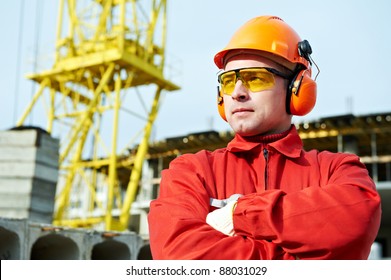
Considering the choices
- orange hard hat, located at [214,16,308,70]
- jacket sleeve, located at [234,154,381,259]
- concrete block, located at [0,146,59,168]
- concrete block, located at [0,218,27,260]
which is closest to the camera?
jacket sleeve, located at [234,154,381,259]

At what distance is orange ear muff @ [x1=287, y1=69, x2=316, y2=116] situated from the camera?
2730 mm

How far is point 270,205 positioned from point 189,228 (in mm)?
341

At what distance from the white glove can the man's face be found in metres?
0.42

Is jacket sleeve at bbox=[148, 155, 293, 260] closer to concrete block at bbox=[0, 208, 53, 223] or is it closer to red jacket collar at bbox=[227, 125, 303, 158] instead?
red jacket collar at bbox=[227, 125, 303, 158]

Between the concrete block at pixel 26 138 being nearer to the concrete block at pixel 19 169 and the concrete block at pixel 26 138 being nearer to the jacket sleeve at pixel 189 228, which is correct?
the concrete block at pixel 19 169

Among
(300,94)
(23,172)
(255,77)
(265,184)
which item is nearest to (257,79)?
(255,77)

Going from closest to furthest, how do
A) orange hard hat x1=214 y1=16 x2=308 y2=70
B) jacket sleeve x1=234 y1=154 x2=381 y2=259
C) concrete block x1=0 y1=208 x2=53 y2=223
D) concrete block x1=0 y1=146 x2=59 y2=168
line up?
jacket sleeve x1=234 y1=154 x2=381 y2=259, orange hard hat x1=214 y1=16 x2=308 y2=70, concrete block x1=0 y1=146 x2=59 y2=168, concrete block x1=0 y1=208 x2=53 y2=223

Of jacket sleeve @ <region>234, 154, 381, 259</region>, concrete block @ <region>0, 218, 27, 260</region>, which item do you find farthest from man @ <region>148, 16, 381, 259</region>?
concrete block @ <region>0, 218, 27, 260</region>

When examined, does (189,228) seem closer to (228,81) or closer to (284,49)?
(228,81)

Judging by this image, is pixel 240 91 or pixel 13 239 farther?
pixel 13 239

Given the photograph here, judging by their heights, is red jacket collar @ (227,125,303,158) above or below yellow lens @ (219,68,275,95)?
below

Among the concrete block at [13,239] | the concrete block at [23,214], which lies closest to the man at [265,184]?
the concrete block at [13,239]

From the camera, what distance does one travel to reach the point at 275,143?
2680mm

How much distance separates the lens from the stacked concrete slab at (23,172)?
17812 mm
